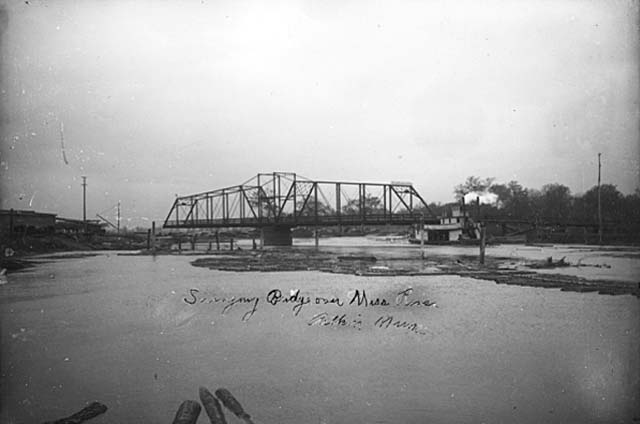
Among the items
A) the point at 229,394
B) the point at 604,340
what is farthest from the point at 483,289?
the point at 229,394

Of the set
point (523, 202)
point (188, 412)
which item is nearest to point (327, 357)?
point (188, 412)

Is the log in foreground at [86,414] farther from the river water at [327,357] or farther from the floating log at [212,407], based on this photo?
the floating log at [212,407]

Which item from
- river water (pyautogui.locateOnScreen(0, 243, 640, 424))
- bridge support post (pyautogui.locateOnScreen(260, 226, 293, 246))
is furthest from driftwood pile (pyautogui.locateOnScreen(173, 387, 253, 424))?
bridge support post (pyautogui.locateOnScreen(260, 226, 293, 246))

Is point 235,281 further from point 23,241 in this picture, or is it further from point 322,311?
point 23,241

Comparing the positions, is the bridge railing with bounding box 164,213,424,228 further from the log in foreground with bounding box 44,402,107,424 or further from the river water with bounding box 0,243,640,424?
the log in foreground with bounding box 44,402,107,424

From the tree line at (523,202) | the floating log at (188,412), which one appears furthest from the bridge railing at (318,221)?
the floating log at (188,412)

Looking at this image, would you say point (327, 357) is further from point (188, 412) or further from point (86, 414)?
point (86, 414)
